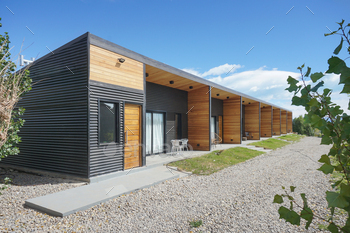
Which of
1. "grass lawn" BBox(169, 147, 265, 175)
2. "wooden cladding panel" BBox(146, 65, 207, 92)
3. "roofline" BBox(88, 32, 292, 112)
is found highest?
"roofline" BBox(88, 32, 292, 112)

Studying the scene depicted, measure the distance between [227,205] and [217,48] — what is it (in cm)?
542

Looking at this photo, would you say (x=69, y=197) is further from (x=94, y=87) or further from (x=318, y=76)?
(x=318, y=76)

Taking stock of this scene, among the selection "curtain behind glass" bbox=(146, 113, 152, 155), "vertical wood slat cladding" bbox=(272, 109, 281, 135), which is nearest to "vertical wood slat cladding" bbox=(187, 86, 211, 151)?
"curtain behind glass" bbox=(146, 113, 152, 155)

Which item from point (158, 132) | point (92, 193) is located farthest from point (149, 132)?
point (92, 193)

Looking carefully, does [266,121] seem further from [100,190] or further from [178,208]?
[100,190]

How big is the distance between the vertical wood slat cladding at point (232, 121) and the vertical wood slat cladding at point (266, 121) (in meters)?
8.49

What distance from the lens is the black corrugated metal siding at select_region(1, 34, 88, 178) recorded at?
584 centimetres

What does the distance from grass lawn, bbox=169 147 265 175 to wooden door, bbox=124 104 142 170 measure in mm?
1573

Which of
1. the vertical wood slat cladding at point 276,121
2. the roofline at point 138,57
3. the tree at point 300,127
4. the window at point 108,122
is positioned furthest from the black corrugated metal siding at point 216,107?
the tree at point 300,127

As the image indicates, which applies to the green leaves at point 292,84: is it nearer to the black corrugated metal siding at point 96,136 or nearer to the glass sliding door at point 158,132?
the black corrugated metal siding at point 96,136

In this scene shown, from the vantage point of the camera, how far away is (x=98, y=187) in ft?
17.2

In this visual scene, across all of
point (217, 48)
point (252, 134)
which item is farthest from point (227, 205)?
point (252, 134)

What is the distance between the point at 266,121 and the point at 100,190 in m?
20.6

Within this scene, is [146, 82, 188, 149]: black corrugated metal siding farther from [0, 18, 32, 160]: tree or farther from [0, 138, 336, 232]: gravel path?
[0, 18, 32, 160]: tree
